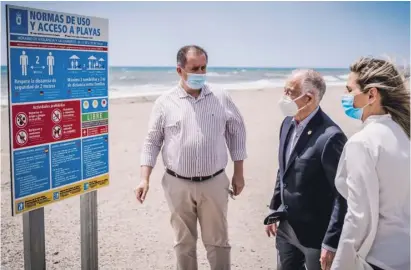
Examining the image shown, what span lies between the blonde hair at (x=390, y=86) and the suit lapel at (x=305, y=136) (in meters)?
0.52

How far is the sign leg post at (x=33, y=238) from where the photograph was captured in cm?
279

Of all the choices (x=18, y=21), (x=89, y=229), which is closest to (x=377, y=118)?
(x=18, y=21)

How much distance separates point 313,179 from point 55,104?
1699 mm

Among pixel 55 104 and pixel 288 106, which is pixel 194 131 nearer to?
pixel 288 106

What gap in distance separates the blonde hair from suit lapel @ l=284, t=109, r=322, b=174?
52cm

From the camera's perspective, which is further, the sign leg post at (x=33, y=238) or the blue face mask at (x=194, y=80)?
the blue face mask at (x=194, y=80)

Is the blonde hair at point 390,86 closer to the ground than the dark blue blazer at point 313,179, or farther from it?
farther from it

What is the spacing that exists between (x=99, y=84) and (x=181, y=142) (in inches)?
31.1

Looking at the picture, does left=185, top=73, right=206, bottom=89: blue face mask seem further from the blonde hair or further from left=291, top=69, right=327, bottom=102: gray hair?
the blonde hair

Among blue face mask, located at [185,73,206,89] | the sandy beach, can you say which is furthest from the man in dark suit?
the sandy beach

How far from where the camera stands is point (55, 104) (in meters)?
2.77

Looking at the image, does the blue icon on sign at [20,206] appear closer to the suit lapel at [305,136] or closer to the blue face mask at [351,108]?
the suit lapel at [305,136]

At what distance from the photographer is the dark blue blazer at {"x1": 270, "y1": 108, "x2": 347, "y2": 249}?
100.0 inches

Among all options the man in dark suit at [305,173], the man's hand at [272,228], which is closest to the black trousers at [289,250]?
the man in dark suit at [305,173]
